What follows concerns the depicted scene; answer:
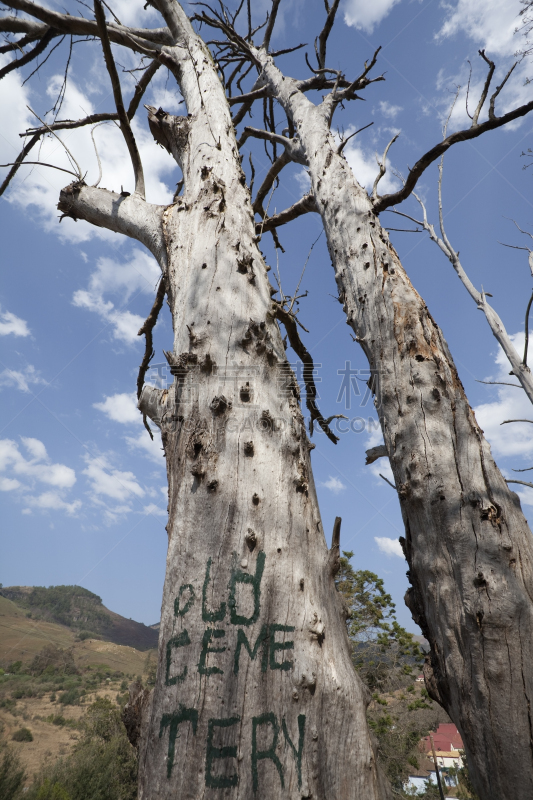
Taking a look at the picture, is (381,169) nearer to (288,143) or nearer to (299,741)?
(288,143)

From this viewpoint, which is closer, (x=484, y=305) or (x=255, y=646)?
(x=255, y=646)

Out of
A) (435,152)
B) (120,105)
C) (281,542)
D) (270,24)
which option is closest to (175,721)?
(281,542)

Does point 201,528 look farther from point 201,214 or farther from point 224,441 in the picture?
point 201,214

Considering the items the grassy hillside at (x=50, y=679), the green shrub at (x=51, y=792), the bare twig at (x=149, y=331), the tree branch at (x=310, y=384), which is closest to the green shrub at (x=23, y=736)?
the grassy hillside at (x=50, y=679)

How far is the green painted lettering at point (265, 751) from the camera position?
97 centimetres

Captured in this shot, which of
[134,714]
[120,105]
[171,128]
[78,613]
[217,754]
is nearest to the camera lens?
[217,754]

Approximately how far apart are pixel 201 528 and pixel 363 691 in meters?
0.66

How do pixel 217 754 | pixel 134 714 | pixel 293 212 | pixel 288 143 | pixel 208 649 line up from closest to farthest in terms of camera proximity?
1. pixel 217 754
2. pixel 208 649
3. pixel 134 714
4. pixel 293 212
5. pixel 288 143

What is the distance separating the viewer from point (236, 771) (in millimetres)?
977

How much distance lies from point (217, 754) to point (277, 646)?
268 millimetres

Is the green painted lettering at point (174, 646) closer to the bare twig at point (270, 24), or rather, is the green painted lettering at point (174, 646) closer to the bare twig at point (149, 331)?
the bare twig at point (149, 331)

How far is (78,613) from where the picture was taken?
2276 inches

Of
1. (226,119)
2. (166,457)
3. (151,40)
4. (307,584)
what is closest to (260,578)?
(307,584)

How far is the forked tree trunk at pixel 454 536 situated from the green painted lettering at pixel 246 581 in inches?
29.2
